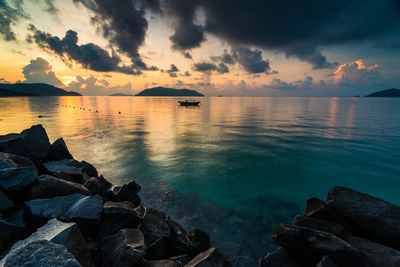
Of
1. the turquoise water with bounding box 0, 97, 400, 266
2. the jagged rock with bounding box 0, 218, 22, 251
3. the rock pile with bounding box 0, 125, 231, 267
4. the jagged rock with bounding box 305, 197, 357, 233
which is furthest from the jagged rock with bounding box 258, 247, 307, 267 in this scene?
the jagged rock with bounding box 0, 218, 22, 251

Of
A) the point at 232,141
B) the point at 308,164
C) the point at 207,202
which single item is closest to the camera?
the point at 207,202

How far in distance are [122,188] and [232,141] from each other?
17.0 m

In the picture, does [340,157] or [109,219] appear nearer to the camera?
→ [109,219]

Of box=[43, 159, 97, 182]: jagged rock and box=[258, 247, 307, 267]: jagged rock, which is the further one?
box=[43, 159, 97, 182]: jagged rock

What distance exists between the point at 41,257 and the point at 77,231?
1.11 meters

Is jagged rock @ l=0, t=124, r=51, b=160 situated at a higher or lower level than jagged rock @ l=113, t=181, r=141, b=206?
higher

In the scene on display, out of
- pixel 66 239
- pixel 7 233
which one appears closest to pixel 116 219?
pixel 66 239

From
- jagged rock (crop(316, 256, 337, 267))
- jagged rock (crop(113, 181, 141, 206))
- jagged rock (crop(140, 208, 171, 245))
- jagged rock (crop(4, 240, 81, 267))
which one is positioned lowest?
jagged rock (crop(113, 181, 141, 206))

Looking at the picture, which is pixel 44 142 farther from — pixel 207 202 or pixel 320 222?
pixel 320 222

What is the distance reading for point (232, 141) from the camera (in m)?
23.5

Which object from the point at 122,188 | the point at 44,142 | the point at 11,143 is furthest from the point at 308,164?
the point at 11,143

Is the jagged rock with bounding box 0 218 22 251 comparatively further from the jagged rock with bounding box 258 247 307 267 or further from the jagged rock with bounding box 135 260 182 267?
the jagged rock with bounding box 258 247 307 267

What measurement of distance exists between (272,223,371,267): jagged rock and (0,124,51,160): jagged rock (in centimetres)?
1253

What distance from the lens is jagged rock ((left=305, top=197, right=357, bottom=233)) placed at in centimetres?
556
